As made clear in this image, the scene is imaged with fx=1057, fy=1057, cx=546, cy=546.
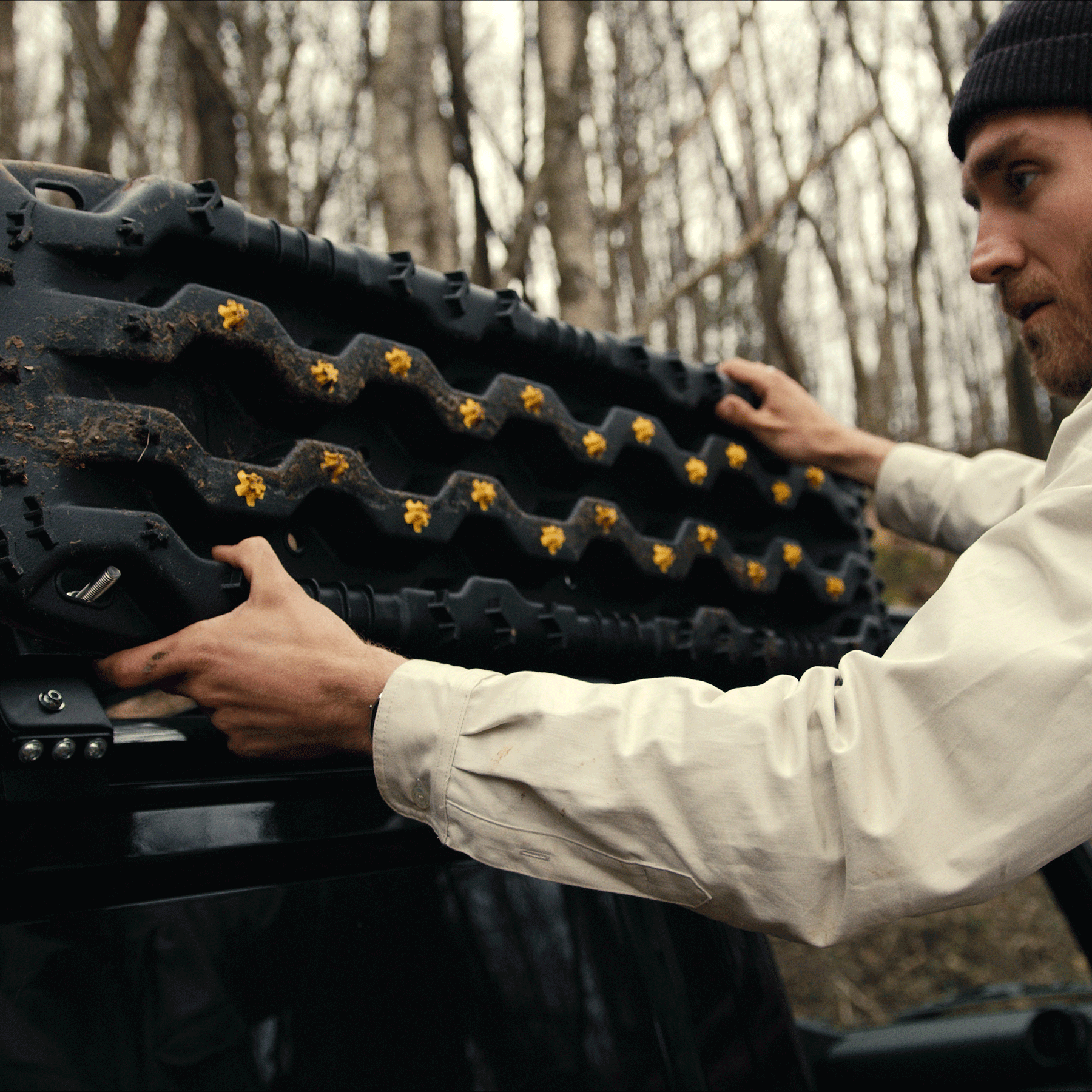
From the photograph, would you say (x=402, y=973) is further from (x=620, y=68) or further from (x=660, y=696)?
(x=620, y=68)

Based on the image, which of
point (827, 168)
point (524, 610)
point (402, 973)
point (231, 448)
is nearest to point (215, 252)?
point (231, 448)

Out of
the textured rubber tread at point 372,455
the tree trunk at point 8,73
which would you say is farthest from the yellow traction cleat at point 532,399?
the tree trunk at point 8,73

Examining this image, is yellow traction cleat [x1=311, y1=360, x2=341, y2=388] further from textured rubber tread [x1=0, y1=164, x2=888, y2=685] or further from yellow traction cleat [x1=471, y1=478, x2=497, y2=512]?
yellow traction cleat [x1=471, y1=478, x2=497, y2=512]

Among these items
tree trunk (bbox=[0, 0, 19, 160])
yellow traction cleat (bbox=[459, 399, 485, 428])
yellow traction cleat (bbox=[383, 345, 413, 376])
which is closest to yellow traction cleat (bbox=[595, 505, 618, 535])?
yellow traction cleat (bbox=[459, 399, 485, 428])

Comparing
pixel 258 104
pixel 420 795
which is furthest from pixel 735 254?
pixel 420 795

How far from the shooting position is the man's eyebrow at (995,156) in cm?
165

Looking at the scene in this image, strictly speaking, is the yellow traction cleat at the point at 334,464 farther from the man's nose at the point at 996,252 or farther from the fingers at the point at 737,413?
the man's nose at the point at 996,252

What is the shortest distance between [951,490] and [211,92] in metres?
4.45

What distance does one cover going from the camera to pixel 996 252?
169cm

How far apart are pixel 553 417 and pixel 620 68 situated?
24.5 ft

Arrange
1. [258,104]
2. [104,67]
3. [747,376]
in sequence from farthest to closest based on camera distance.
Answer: [258,104]
[104,67]
[747,376]

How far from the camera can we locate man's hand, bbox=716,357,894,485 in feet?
6.31

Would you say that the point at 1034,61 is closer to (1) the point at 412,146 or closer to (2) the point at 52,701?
(2) the point at 52,701

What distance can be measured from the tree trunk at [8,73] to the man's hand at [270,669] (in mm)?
7215
